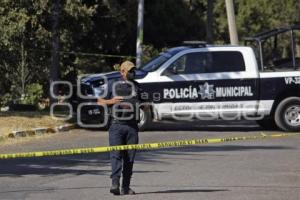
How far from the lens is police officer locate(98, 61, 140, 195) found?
898 centimetres

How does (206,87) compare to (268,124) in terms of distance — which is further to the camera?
(268,124)

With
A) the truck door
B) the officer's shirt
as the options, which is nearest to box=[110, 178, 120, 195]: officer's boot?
the officer's shirt

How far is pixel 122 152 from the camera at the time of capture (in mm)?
8977

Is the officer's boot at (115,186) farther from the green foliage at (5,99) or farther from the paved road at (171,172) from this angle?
the green foliage at (5,99)

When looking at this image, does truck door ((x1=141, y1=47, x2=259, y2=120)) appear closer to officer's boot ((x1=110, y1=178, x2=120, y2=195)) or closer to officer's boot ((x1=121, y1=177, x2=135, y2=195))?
officer's boot ((x1=121, y1=177, x2=135, y2=195))

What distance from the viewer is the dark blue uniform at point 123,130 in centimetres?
898

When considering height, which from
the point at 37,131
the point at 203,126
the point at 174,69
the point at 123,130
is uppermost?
the point at 174,69

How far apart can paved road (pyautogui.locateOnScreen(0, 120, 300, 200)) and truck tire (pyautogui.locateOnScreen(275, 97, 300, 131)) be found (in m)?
1.00

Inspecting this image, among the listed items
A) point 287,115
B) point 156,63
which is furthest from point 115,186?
point 287,115

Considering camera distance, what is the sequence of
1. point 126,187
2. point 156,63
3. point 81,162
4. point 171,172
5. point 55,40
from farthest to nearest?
point 55,40
point 156,63
point 81,162
point 171,172
point 126,187

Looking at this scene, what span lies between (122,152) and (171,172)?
2.39m

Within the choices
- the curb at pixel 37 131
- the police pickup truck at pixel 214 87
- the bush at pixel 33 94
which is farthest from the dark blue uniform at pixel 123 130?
the bush at pixel 33 94

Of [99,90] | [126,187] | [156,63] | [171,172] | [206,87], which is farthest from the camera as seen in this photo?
[156,63]

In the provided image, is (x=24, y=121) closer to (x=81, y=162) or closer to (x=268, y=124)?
(x=81, y=162)
